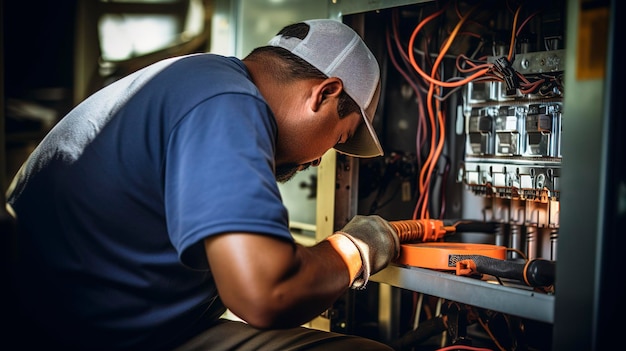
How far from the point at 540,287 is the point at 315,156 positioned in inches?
21.5

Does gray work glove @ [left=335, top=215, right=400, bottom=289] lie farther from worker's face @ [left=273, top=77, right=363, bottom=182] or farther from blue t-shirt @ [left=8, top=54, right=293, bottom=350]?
blue t-shirt @ [left=8, top=54, right=293, bottom=350]

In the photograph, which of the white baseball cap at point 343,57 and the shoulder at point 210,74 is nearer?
the shoulder at point 210,74

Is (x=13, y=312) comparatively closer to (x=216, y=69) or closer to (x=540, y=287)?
(x=216, y=69)

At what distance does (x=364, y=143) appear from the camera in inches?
59.3

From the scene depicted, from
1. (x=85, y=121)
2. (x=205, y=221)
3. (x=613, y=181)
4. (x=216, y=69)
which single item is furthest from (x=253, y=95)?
(x=613, y=181)

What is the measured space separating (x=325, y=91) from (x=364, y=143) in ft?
0.80

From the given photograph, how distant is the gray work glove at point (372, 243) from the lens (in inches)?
50.8

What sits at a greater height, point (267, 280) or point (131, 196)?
point (131, 196)

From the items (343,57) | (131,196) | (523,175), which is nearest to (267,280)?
(131,196)

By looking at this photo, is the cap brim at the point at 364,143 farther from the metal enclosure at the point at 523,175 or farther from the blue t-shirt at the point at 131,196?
the blue t-shirt at the point at 131,196

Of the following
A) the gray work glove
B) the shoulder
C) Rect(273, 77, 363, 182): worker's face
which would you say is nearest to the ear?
Rect(273, 77, 363, 182): worker's face

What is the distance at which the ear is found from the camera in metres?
1.28

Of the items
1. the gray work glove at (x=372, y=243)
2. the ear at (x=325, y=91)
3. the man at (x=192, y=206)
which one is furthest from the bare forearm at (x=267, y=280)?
the ear at (x=325, y=91)

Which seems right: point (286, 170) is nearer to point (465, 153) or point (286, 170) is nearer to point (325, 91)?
point (325, 91)
